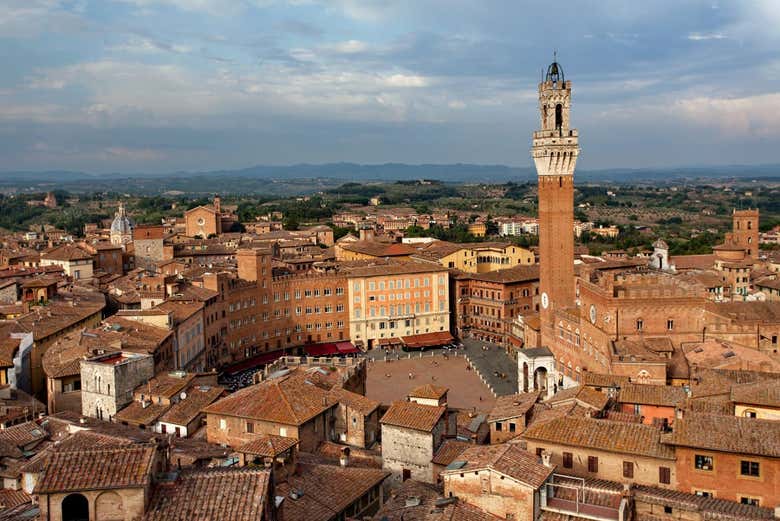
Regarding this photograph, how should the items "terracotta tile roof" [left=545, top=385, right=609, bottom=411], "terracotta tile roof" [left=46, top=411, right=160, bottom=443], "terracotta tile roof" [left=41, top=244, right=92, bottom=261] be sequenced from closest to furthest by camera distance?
1. "terracotta tile roof" [left=46, top=411, right=160, bottom=443]
2. "terracotta tile roof" [left=545, top=385, right=609, bottom=411]
3. "terracotta tile roof" [left=41, top=244, right=92, bottom=261]

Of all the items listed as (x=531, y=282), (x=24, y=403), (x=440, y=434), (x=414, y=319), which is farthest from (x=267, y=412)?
(x=531, y=282)

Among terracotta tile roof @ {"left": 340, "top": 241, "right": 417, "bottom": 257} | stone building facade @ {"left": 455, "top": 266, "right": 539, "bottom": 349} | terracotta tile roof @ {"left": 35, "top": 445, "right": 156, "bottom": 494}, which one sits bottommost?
stone building facade @ {"left": 455, "top": 266, "right": 539, "bottom": 349}

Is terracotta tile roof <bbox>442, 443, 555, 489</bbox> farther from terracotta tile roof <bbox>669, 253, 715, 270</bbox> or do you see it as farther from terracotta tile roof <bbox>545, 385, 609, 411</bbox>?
terracotta tile roof <bbox>669, 253, 715, 270</bbox>

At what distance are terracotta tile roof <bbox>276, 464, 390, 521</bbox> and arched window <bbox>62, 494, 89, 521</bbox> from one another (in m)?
7.59

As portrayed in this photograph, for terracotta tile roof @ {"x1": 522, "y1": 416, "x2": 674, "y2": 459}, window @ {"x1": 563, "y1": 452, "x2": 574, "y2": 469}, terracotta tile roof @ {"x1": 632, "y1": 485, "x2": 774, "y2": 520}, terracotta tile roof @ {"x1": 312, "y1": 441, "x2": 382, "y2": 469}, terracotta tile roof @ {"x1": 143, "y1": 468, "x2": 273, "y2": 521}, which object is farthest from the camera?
terracotta tile roof @ {"x1": 312, "y1": 441, "x2": 382, "y2": 469}

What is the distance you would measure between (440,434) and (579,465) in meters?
6.29

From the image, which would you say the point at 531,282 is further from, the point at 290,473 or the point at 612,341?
the point at 290,473

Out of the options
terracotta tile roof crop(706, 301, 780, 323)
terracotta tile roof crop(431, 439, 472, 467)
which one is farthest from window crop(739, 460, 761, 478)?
terracotta tile roof crop(706, 301, 780, 323)

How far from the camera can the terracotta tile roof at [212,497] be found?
13.0 metres

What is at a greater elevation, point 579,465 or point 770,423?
point 770,423

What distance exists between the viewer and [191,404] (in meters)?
36.2

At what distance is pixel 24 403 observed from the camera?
1484 inches

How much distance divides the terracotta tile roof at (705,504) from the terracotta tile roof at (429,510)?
4277 millimetres

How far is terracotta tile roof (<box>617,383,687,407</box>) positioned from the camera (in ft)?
107
